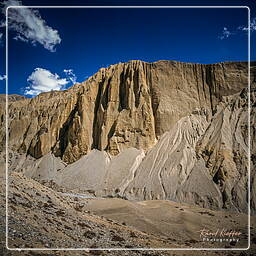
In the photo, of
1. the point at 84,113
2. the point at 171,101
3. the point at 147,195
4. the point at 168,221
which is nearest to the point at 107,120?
the point at 84,113

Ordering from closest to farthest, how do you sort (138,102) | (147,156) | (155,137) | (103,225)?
(103,225) < (147,156) < (155,137) < (138,102)

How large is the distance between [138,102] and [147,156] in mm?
8286

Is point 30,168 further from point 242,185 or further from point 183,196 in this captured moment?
point 242,185

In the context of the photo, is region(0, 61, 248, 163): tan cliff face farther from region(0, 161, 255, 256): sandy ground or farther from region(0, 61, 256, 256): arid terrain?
region(0, 161, 255, 256): sandy ground

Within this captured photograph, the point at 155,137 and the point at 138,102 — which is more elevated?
the point at 138,102

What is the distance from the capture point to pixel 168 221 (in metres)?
14.8

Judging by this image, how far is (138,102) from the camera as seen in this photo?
30.0 meters

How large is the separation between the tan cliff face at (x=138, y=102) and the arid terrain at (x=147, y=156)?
0.48 ft

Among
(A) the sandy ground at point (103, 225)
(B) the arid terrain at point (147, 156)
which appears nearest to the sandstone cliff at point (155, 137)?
(B) the arid terrain at point (147, 156)

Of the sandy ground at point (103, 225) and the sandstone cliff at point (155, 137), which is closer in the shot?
the sandy ground at point (103, 225)

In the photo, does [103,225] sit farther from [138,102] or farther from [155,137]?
[138,102]

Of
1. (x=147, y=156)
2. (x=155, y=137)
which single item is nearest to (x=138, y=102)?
(x=155, y=137)

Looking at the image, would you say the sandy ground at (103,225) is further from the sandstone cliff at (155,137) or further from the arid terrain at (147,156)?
the sandstone cliff at (155,137)

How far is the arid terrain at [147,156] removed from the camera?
43.3 ft
